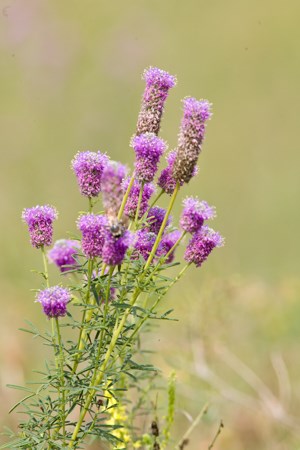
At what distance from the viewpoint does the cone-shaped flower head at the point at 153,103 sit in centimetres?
204

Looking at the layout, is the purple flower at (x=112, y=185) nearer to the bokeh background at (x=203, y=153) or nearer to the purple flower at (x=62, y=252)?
the purple flower at (x=62, y=252)

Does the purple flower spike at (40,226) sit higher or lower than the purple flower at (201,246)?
lower

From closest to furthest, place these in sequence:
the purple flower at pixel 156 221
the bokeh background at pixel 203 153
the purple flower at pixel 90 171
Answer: the purple flower at pixel 90 171 → the purple flower at pixel 156 221 → the bokeh background at pixel 203 153

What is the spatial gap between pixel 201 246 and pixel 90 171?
0.33 m

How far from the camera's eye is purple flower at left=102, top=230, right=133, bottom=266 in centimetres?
183

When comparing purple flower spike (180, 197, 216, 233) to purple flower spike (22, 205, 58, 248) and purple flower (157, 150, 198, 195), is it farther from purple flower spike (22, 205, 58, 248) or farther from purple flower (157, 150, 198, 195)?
purple flower spike (22, 205, 58, 248)

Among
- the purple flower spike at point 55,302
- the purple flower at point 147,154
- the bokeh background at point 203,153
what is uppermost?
the bokeh background at point 203,153

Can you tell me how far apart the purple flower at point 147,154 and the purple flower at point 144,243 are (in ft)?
0.45

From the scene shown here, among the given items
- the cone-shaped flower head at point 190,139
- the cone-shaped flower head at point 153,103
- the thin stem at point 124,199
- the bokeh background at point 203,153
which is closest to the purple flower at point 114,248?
the thin stem at point 124,199

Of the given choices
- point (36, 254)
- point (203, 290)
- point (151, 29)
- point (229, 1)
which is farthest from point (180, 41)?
point (203, 290)

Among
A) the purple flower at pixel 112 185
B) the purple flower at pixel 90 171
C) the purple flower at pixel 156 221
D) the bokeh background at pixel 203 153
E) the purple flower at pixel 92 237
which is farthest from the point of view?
the bokeh background at pixel 203 153

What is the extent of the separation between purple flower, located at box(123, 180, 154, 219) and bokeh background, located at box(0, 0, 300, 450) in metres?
1.82

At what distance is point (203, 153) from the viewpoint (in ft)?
23.6

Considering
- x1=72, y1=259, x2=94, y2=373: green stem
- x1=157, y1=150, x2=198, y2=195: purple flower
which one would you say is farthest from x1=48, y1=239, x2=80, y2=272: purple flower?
x1=157, y1=150, x2=198, y2=195: purple flower
